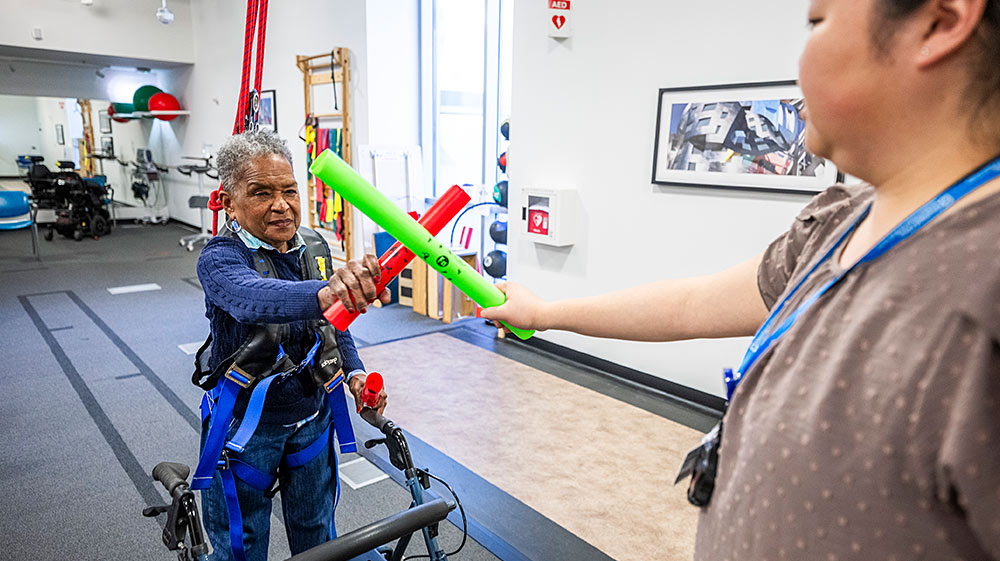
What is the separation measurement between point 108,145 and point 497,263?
10189 mm

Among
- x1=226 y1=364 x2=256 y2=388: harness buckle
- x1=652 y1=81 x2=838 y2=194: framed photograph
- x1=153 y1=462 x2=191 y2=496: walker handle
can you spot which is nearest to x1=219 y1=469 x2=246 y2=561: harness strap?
x1=153 y1=462 x2=191 y2=496: walker handle

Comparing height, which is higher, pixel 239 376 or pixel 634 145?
pixel 634 145

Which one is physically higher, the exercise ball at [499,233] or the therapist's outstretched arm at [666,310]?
the therapist's outstretched arm at [666,310]

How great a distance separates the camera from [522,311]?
1143 mm

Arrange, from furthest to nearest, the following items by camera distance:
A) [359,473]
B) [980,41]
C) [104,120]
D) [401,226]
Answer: [104,120]
[359,473]
[401,226]
[980,41]

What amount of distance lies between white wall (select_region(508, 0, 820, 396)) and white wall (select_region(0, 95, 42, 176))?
10.5 metres

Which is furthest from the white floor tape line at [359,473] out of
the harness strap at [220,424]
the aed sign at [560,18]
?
the aed sign at [560,18]

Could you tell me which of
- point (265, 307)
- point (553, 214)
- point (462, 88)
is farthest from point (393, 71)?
point (265, 307)

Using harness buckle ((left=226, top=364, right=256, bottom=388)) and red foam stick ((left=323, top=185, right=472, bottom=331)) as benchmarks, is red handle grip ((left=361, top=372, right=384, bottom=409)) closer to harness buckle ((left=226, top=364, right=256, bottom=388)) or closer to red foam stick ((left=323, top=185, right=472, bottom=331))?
harness buckle ((left=226, top=364, right=256, bottom=388))

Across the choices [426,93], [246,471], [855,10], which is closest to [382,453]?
[246,471]

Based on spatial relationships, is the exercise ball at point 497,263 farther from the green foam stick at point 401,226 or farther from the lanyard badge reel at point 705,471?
the lanyard badge reel at point 705,471

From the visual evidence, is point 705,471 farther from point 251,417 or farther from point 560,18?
point 560,18

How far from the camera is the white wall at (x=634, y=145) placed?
3.21m

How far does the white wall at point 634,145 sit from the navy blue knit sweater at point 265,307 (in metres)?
2.38
